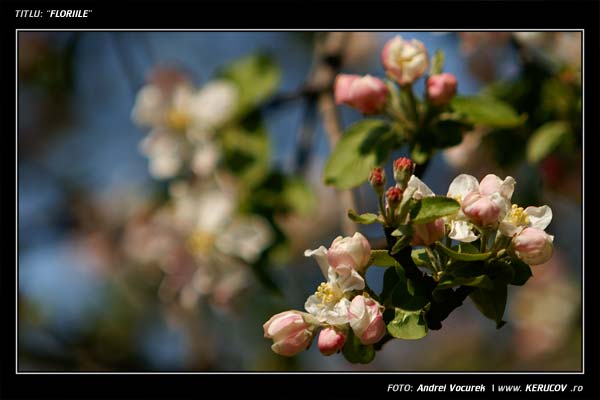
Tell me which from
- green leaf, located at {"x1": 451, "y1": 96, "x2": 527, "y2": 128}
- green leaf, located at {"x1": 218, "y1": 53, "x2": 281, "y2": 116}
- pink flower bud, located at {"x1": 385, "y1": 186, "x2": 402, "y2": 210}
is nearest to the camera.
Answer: pink flower bud, located at {"x1": 385, "y1": 186, "x2": 402, "y2": 210}

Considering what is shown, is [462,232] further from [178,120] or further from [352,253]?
[178,120]

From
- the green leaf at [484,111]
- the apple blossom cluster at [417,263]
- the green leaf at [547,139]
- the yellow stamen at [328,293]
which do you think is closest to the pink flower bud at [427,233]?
the apple blossom cluster at [417,263]

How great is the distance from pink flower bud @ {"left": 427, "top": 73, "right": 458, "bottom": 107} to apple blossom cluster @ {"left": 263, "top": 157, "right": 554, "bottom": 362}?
0.34m

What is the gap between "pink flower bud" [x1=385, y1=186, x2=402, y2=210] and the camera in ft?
3.15

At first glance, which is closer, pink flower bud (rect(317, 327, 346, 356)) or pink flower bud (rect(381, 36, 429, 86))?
pink flower bud (rect(317, 327, 346, 356))

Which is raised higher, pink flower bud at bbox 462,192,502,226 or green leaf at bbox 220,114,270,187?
green leaf at bbox 220,114,270,187

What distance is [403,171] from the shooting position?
3.18 feet

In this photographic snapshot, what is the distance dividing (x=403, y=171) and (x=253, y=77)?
4.29ft

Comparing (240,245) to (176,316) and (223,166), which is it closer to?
(223,166)

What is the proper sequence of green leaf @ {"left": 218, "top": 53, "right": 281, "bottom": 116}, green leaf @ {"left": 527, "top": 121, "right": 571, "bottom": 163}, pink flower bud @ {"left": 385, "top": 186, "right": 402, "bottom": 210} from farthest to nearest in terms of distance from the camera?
green leaf @ {"left": 218, "top": 53, "right": 281, "bottom": 116}, green leaf @ {"left": 527, "top": 121, "right": 571, "bottom": 163}, pink flower bud @ {"left": 385, "top": 186, "right": 402, "bottom": 210}

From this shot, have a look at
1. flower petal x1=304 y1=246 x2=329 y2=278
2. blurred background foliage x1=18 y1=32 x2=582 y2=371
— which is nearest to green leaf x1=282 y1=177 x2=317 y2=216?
blurred background foliage x1=18 y1=32 x2=582 y2=371

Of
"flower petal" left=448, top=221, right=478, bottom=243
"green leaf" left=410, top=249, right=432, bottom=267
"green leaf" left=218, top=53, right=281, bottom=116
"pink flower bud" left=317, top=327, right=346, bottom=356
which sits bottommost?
"pink flower bud" left=317, top=327, right=346, bottom=356

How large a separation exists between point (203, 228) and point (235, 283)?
5.9 inches

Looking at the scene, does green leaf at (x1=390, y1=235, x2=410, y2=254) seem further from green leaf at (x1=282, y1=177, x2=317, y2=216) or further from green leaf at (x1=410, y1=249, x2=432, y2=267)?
green leaf at (x1=282, y1=177, x2=317, y2=216)
